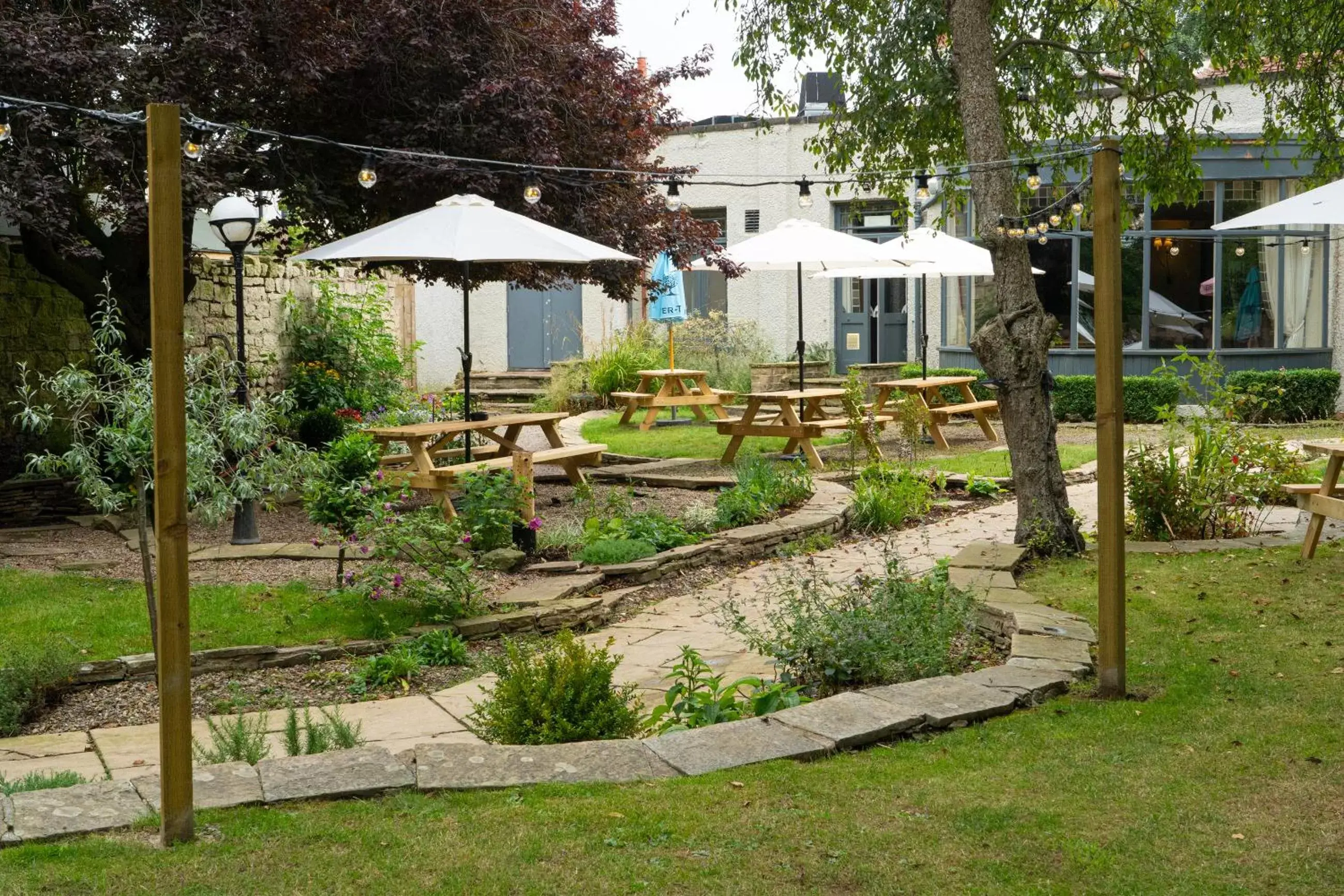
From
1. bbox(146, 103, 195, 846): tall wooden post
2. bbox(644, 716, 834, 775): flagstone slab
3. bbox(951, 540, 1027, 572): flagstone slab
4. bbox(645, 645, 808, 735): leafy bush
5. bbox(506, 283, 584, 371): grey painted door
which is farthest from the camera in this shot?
bbox(506, 283, 584, 371): grey painted door

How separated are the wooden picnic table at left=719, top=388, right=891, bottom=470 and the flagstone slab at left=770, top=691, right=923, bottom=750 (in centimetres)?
692

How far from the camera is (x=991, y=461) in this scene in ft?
37.7

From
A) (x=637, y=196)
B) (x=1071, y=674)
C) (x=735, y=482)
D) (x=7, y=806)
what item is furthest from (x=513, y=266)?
(x=7, y=806)

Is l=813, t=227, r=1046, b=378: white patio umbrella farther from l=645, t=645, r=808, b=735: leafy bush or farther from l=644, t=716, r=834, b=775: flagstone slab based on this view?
l=644, t=716, r=834, b=775: flagstone slab

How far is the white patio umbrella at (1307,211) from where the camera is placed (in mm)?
6219

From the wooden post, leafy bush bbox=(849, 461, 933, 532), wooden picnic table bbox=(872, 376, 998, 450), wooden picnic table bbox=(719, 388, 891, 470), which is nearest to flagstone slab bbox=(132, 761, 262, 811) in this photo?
the wooden post

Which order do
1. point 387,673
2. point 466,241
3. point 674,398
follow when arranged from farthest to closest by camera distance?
point 674,398, point 466,241, point 387,673

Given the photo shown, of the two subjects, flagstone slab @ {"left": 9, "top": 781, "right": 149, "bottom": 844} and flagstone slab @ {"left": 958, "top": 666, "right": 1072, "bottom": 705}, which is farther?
flagstone slab @ {"left": 958, "top": 666, "right": 1072, "bottom": 705}

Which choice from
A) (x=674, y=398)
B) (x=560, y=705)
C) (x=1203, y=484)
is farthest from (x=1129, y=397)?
(x=560, y=705)

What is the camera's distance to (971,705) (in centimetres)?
439

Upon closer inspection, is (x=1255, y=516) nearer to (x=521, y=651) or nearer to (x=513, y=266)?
(x=521, y=651)

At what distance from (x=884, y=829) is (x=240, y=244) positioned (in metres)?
6.61

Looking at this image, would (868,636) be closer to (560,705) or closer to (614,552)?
(560,705)

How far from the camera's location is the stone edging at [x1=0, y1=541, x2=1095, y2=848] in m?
3.46
